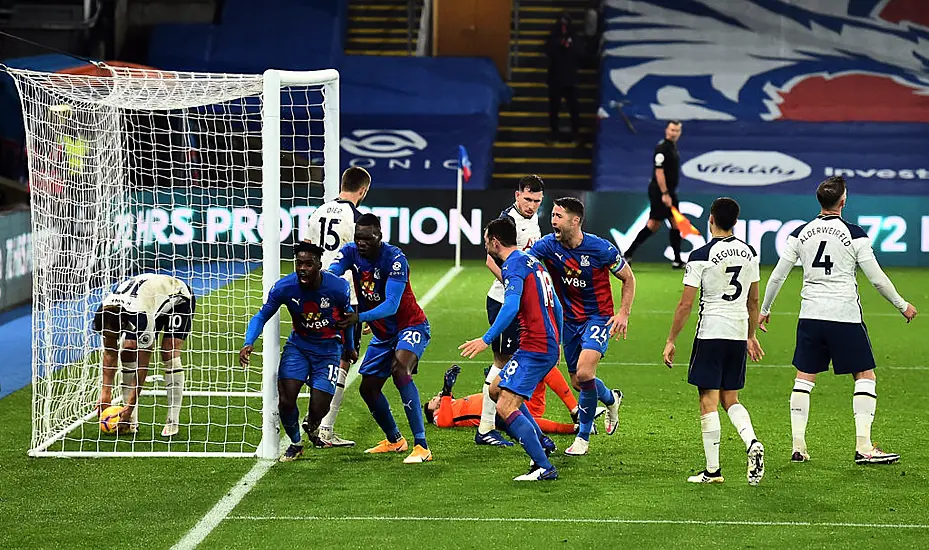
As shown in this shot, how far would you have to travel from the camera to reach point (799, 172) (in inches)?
1038

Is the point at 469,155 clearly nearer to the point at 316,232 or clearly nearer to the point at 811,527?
the point at 316,232

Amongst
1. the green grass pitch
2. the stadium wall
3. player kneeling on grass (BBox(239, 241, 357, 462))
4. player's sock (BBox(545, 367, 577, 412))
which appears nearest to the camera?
the green grass pitch

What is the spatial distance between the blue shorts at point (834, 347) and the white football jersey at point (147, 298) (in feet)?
14.2

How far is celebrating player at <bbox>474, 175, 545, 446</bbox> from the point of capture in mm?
9531

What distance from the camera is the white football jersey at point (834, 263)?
879 cm

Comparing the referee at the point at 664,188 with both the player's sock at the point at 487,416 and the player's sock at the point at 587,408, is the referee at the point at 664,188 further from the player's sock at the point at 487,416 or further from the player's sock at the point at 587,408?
the player's sock at the point at 587,408

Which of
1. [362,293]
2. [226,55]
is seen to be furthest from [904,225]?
[362,293]

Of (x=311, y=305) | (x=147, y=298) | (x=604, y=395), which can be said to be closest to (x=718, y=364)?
(x=604, y=395)

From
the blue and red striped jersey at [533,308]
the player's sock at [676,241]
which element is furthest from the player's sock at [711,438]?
the player's sock at [676,241]

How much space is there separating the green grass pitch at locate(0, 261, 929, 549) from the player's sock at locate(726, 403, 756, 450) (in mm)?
309

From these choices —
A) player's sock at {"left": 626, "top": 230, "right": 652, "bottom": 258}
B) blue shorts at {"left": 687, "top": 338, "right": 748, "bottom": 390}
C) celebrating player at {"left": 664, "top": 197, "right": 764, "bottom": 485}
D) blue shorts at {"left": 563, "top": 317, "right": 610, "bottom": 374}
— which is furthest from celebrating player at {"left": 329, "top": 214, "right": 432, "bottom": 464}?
player's sock at {"left": 626, "top": 230, "right": 652, "bottom": 258}

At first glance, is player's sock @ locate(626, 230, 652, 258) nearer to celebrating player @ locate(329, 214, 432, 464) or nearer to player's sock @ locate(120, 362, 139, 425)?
player's sock @ locate(120, 362, 139, 425)

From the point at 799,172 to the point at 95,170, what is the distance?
1827 centimetres

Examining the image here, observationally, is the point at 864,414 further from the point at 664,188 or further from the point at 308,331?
the point at 664,188
